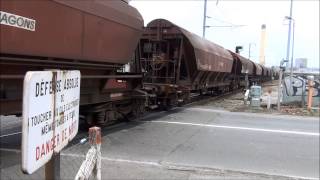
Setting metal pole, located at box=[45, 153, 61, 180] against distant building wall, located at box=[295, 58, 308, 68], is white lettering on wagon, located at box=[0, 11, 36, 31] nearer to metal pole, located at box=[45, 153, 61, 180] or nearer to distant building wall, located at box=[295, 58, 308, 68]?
metal pole, located at box=[45, 153, 61, 180]

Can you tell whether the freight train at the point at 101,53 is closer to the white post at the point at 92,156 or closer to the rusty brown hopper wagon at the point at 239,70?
the white post at the point at 92,156

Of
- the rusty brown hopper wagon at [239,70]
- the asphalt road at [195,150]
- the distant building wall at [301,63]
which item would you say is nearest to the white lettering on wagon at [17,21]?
the asphalt road at [195,150]

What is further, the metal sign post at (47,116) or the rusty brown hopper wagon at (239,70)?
the rusty brown hopper wagon at (239,70)

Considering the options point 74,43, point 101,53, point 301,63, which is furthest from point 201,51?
point 301,63

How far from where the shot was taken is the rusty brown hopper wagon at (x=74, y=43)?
27.7ft

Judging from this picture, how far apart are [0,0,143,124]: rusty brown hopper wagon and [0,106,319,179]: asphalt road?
115 centimetres

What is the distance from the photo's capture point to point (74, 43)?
415 inches

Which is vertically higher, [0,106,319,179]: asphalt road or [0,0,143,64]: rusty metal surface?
[0,0,143,64]: rusty metal surface

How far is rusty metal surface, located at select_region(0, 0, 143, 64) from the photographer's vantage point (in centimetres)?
839

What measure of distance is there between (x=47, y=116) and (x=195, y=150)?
865 centimetres

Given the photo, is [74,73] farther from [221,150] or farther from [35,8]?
[221,150]

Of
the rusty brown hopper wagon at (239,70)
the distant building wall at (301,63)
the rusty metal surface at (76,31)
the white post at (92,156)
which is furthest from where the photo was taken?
the distant building wall at (301,63)

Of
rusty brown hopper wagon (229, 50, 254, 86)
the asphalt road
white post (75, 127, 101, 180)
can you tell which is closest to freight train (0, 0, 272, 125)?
the asphalt road

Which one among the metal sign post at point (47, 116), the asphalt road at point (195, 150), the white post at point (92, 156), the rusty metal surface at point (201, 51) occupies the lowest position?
the asphalt road at point (195, 150)
